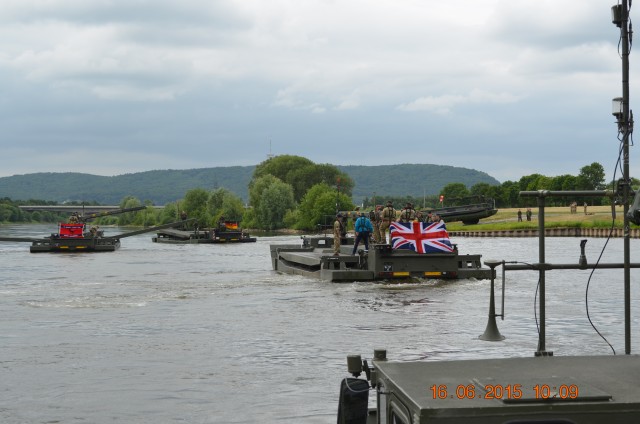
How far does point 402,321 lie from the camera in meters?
18.9

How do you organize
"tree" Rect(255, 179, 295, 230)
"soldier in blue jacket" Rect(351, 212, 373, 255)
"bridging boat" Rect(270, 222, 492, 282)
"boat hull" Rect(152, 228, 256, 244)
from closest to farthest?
"bridging boat" Rect(270, 222, 492, 282), "soldier in blue jacket" Rect(351, 212, 373, 255), "boat hull" Rect(152, 228, 256, 244), "tree" Rect(255, 179, 295, 230)

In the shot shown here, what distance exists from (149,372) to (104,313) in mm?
9152

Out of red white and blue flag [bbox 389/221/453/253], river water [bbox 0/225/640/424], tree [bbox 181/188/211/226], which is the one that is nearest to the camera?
river water [bbox 0/225/640/424]

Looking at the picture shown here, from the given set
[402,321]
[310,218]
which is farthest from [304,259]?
[310,218]

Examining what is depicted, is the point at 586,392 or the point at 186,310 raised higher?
the point at 586,392

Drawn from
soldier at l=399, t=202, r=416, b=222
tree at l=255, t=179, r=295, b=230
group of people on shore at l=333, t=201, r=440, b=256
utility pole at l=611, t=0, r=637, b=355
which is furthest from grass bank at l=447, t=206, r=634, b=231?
utility pole at l=611, t=0, r=637, b=355

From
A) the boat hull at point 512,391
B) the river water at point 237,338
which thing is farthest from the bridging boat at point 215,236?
the boat hull at point 512,391

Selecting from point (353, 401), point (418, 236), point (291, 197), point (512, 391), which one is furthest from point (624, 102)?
point (291, 197)

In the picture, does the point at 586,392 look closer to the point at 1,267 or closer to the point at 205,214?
the point at 1,267

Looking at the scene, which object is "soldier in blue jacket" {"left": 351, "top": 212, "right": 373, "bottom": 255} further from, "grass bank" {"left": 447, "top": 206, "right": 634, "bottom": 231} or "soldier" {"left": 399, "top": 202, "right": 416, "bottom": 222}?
"grass bank" {"left": 447, "top": 206, "right": 634, "bottom": 231}
